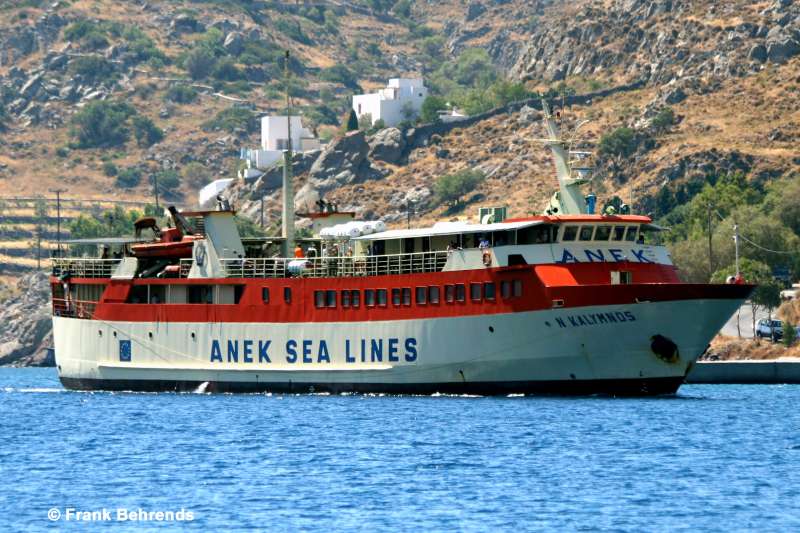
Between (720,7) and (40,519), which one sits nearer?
(40,519)

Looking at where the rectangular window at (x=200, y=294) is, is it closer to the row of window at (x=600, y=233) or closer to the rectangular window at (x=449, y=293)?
the rectangular window at (x=449, y=293)

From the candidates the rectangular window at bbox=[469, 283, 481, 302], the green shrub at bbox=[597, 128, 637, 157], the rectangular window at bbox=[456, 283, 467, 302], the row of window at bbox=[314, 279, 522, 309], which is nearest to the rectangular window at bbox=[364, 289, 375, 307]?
the row of window at bbox=[314, 279, 522, 309]

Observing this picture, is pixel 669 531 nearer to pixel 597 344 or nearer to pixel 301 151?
pixel 597 344

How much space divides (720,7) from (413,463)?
4905 inches

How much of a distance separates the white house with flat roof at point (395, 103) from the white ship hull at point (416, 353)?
388ft

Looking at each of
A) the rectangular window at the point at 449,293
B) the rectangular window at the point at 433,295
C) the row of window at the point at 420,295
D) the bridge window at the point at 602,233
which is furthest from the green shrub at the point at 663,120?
the rectangular window at the point at 449,293

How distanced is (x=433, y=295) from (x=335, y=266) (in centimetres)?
630

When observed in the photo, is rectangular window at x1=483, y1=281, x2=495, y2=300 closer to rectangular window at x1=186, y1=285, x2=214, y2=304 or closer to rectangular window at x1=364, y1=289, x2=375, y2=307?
rectangular window at x1=364, y1=289, x2=375, y2=307

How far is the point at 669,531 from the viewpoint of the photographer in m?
36.2

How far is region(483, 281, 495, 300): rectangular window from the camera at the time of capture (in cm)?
6150

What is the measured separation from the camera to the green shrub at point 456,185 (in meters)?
155

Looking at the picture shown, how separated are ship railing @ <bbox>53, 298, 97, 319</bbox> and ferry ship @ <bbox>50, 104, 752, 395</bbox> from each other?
0.11m

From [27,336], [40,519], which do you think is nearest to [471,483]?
[40,519]

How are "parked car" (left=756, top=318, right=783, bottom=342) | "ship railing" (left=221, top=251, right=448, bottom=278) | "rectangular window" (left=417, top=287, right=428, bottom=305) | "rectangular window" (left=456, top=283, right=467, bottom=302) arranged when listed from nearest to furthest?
1. "rectangular window" (left=456, top=283, right=467, bottom=302)
2. "rectangular window" (left=417, top=287, right=428, bottom=305)
3. "ship railing" (left=221, top=251, right=448, bottom=278)
4. "parked car" (left=756, top=318, right=783, bottom=342)
